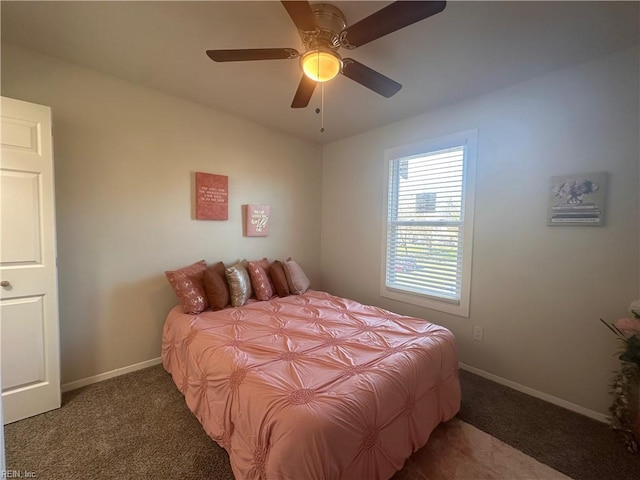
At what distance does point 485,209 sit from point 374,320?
1424mm

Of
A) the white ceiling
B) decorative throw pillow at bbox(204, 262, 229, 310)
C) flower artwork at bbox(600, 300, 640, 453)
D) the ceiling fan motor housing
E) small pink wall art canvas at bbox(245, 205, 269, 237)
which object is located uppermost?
the white ceiling

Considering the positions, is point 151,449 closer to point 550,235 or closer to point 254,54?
point 254,54

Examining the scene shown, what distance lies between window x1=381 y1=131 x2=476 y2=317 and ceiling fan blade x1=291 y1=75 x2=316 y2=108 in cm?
141

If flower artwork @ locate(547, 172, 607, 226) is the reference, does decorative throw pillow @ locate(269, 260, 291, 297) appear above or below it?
below

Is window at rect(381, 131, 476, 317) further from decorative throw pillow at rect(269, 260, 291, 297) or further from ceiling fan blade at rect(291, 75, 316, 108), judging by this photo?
ceiling fan blade at rect(291, 75, 316, 108)

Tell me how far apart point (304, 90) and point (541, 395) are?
297 centimetres

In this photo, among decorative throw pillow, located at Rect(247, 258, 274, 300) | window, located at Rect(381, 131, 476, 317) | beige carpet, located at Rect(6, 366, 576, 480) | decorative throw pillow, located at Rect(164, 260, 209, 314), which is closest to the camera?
beige carpet, located at Rect(6, 366, 576, 480)

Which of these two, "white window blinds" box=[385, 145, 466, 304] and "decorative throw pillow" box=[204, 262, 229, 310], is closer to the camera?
"decorative throw pillow" box=[204, 262, 229, 310]

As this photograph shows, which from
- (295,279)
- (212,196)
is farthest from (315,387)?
(212,196)

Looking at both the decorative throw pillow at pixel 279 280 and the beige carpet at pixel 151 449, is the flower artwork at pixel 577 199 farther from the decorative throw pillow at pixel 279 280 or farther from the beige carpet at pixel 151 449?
the decorative throw pillow at pixel 279 280

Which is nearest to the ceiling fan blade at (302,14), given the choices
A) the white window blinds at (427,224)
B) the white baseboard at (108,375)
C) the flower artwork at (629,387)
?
the white window blinds at (427,224)

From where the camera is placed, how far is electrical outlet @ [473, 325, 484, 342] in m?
2.48

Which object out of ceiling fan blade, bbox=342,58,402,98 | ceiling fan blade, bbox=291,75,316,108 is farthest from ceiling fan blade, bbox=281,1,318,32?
ceiling fan blade, bbox=291,75,316,108

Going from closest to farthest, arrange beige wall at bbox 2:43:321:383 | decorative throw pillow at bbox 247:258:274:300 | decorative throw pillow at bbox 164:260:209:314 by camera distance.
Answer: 1. beige wall at bbox 2:43:321:383
2. decorative throw pillow at bbox 164:260:209:314
3. decorative throw pillow at bbox 247:258:274:300
